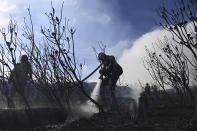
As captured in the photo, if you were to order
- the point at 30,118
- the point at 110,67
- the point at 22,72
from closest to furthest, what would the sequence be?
the point at 30,118, the point at 110,67, the point at 22,72

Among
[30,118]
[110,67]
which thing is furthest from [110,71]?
[30,118]

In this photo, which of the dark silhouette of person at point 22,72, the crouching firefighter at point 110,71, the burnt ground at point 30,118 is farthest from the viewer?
the dark silhouette of person at point 22,72

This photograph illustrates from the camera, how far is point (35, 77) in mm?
6668

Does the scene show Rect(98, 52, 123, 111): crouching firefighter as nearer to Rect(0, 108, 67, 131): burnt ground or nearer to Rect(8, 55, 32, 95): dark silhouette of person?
Rect(0, 108, 67, 131): burnt ground

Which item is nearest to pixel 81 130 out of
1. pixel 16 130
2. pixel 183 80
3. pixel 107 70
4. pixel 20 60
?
pixel 16 130

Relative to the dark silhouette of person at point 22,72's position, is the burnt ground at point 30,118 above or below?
below

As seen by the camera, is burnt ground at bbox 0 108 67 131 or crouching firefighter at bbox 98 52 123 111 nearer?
burnt ground at bbox 0 108 67 131

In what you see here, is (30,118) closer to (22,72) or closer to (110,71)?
(22,72)

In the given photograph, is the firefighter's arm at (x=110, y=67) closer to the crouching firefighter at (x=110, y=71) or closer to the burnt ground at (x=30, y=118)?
the crouching firefighter at (x=110, y=71)

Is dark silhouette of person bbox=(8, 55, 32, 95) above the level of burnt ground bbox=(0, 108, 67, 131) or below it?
above

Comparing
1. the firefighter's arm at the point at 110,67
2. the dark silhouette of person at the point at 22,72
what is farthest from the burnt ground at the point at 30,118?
the firefighter's arm at the point at 110,67

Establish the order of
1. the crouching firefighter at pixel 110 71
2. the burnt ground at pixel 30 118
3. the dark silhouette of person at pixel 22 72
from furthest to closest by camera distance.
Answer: the dark silhouette of person at pixel 22 72 → the crouching firefighter at pixel 110 71 → the burnt ground at pixel 30 118

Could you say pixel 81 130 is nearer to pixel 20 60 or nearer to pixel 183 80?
pixel 20 60

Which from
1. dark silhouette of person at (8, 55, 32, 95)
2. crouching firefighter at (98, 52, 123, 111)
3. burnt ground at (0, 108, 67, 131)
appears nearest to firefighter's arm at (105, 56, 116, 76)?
crouching firefighter at (98, 52, 123, 111)
